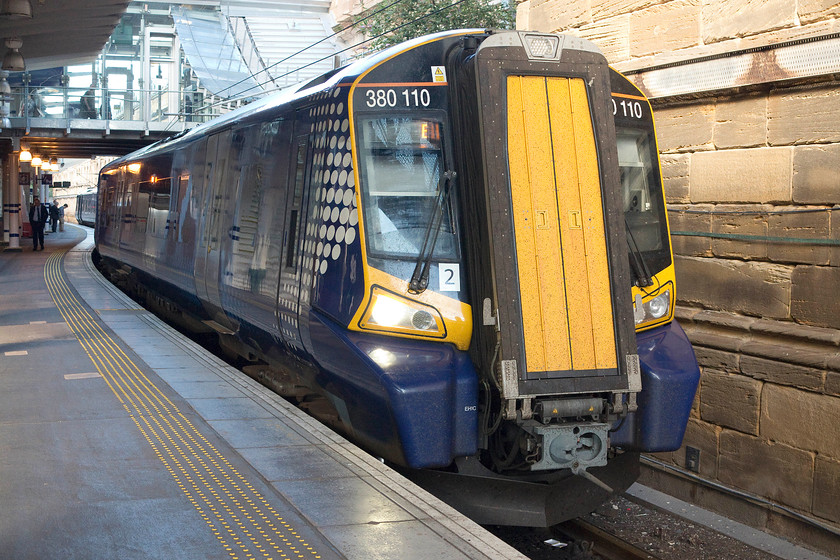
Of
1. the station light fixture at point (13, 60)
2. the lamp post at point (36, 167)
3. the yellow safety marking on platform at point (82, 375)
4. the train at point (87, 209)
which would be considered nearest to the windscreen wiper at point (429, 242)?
the yellow safety marking on platform at point (82, 375)

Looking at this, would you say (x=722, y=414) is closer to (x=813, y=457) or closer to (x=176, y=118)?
(x=813, y=457)

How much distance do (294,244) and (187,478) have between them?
6.37 ft

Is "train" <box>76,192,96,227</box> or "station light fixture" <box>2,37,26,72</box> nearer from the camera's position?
"station light fixture" <box>2,37,26,72</box>

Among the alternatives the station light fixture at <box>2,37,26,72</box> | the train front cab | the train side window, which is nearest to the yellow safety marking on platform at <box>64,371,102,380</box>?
the train side window

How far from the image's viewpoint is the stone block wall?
270 inches

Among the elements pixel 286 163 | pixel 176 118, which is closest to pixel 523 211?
pixel 286 163

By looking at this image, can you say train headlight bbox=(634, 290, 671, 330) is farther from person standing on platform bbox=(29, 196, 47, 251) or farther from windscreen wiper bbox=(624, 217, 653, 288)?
person standing on platform bbox=(29, 196, 47, 251)

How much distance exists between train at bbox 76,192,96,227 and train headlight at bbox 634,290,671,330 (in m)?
54.6

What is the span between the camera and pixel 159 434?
6258 mm

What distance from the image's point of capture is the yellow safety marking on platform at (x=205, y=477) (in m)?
4.27

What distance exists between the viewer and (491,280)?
5.26 meters

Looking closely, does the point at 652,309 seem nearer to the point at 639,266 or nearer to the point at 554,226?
the point at 639,266

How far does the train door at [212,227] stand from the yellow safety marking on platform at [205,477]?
1.03 m

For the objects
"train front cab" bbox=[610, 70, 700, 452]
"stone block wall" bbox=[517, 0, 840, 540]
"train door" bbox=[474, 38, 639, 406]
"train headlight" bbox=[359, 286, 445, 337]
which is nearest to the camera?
"train door" bbox=[474, 38, 639, 406]
